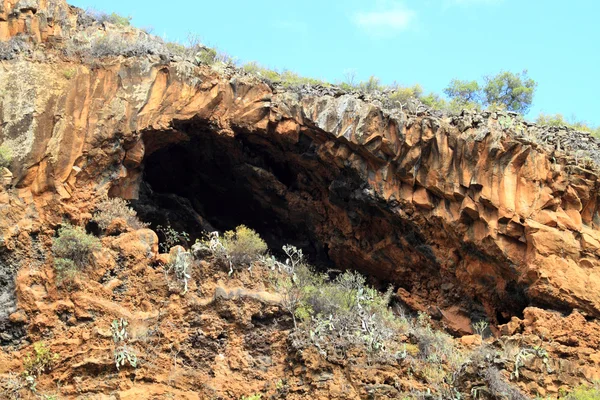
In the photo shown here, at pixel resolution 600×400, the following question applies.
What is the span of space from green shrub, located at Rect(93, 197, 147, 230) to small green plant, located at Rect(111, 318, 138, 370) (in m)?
2.05

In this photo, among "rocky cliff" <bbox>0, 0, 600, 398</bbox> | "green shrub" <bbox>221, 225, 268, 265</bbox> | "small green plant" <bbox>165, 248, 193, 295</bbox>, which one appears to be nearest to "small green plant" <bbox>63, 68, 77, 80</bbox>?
"rocky cliff" <bbox>0, 0, 600, 398</bbox>

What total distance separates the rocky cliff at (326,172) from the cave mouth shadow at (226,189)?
0.05 m

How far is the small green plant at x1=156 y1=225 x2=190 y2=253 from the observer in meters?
16.5

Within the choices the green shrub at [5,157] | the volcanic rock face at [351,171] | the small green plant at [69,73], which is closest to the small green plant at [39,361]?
the volcanic rock face at [351,171]

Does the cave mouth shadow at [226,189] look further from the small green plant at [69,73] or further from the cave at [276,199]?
the small green plant at [69,73]

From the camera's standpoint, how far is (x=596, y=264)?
14859mm

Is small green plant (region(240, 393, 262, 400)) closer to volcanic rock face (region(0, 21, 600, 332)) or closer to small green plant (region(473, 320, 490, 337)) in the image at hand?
volcanic rock face (region(0, 21, 600, 332))

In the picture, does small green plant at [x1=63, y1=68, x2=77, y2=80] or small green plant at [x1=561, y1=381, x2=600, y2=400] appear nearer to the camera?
small green plant at [x1=561, y1=381, x2=600, y2=400]

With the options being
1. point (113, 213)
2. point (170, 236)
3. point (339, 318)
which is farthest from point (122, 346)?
point (170, 236)

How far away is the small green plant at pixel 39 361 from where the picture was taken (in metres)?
12.1

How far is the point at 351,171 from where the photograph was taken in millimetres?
16047

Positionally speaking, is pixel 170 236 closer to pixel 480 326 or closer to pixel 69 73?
pixel 69 73

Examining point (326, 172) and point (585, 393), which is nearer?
point (585, 393)

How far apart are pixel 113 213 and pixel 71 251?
1234 mm
